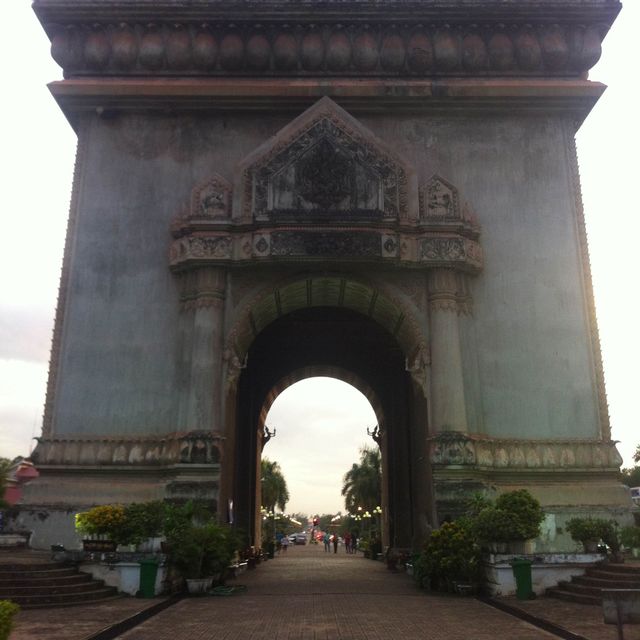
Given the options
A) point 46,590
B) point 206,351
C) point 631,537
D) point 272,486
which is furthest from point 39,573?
point 272,486

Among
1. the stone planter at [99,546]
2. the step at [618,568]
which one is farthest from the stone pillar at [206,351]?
the step at [618,568]

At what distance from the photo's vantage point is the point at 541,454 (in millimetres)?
17109

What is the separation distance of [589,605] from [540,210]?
1115 centimetres

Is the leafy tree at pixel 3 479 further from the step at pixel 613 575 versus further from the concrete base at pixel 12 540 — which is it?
the step at pixel 613 575

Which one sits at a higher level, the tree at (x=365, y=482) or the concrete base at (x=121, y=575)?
the tree at (x=365, y=482)

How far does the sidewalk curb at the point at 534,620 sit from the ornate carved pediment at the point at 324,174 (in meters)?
9.88

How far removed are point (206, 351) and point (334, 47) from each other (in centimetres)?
978

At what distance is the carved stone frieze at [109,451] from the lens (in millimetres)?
16766

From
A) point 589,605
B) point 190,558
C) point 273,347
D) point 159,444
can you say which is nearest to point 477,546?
point 589,605

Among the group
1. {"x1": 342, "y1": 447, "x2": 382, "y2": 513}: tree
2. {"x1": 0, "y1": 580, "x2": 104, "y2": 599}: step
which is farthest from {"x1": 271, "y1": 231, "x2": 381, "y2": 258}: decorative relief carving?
{"x1": 342, "y1": 447, "x2": 382, "y2": 513}: tree

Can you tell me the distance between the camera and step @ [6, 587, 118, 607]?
37.4 ft

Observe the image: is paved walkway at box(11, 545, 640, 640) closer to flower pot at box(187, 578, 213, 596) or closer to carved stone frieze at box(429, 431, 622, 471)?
flower pot at box(187, 578, 213, 596)

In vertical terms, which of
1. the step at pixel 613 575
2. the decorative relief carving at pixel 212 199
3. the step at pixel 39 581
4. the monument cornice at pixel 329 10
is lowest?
the step at pixel 39 581

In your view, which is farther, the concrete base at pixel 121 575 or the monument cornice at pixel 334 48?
the monument cornice at pixel 334 48
